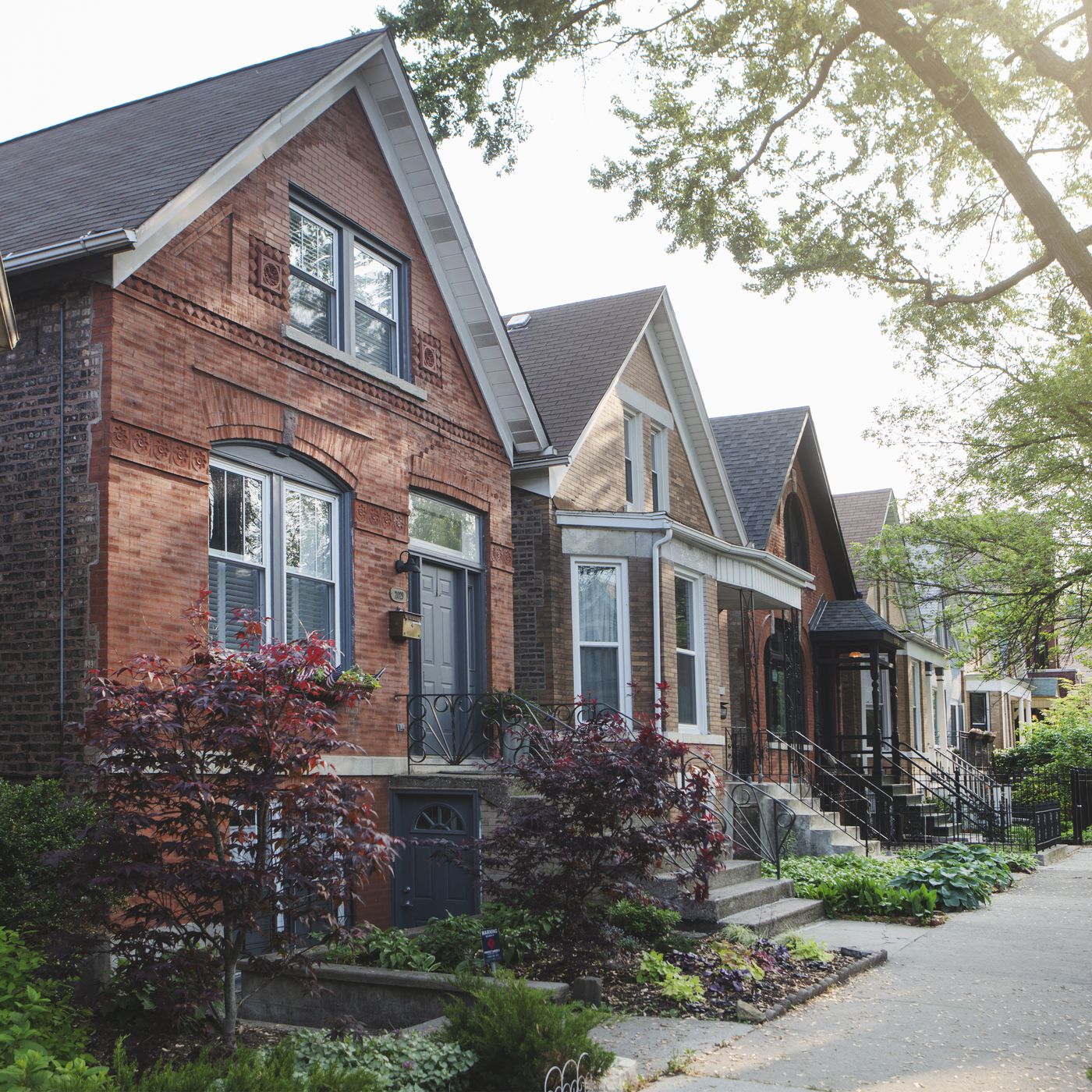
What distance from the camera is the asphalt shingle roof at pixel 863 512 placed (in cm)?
3328

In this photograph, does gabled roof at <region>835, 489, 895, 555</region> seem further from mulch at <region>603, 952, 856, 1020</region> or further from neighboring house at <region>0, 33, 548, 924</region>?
mulch at <region>603, 952, 856, 1020</region>

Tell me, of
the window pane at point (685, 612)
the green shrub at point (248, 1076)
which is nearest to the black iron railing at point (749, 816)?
the window pane at point (685, 612)

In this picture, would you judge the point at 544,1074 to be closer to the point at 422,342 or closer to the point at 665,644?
the point at 422,342

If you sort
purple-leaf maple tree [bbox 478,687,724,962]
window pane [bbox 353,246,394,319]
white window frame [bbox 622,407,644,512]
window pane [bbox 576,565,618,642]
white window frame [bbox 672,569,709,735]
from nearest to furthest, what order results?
purple-leaf maple tree [bbox 478,687,724,962] → window pane [bbox 353,246,394,319] → window pane [bbox 576,565,618,642] → white window frame [bbox 672,569,709,735] → white window frame [bbox 622,407,644,512]

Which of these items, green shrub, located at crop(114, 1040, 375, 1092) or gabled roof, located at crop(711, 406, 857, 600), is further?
gabled roof, located at crop(711, 406, 857, 600)

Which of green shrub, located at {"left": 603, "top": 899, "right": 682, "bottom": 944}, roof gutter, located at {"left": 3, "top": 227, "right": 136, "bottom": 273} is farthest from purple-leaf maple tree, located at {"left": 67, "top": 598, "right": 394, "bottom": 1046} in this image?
green shrub, located at {"left": 603, "top": 899, "right": 682, "bottom": 944}

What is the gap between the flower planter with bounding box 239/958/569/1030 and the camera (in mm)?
7949

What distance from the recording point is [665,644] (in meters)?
15.8

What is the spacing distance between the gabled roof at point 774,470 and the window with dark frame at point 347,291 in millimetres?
10473

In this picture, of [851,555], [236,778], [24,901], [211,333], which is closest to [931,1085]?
[236,778]

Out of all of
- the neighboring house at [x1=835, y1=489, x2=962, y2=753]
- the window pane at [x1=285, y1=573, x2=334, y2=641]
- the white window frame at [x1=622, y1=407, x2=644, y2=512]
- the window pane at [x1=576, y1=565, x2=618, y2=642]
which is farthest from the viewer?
Answer: the neighboring house at [x1=835, y1=489, x2=962, y2=753]

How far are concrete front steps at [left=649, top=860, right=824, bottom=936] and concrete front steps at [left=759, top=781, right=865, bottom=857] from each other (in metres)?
4.07

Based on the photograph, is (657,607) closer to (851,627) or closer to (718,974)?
(718,974)

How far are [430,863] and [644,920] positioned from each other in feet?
8.95
